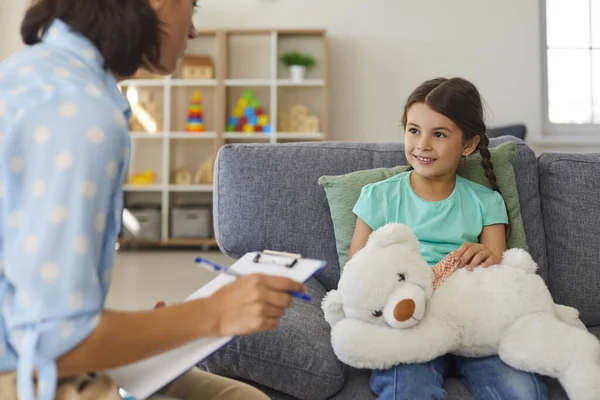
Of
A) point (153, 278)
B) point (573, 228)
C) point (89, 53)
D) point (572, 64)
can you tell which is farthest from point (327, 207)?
point (572, 64)

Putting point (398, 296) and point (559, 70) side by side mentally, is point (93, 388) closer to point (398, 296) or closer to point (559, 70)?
point (398, 296)

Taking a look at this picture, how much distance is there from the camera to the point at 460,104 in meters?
1.45

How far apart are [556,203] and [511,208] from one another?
0.62ft

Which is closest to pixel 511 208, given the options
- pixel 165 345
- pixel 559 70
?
pixel 165 345

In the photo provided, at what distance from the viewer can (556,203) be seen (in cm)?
160

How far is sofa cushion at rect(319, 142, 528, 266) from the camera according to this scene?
1470 millimetres

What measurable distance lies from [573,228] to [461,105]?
46cm

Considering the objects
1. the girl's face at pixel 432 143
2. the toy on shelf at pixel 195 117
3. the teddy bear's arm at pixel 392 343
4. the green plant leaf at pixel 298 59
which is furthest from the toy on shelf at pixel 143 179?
the teddy bear's arm at pixel 392 343

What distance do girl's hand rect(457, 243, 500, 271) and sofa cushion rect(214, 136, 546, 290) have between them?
31 centimetres

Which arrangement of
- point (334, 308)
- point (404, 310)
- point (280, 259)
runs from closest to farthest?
point (280, 259), point (404, 310), point (334, 308)

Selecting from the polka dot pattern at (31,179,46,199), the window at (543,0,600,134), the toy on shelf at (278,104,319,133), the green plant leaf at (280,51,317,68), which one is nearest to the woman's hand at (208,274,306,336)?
the polka dot pattern at (31,179,46,199)

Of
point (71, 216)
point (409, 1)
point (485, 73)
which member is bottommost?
point (71, 216)

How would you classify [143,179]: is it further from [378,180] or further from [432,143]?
[432,143]

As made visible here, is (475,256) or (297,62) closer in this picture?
(475,256)
